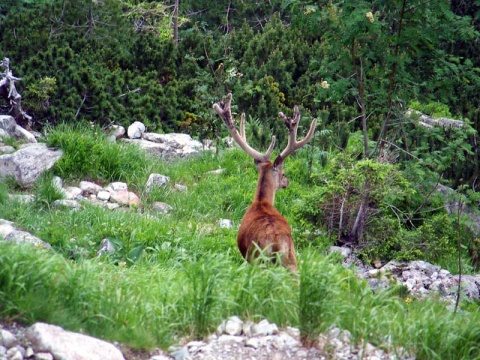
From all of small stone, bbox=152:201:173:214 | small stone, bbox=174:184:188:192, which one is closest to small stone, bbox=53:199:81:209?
small stone, bbox=152:201:173:214

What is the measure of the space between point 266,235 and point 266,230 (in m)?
0.06

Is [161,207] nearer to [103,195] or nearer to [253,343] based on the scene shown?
[103,195]

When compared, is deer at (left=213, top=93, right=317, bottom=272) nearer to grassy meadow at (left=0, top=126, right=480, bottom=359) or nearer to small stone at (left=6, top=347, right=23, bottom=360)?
grassy meadow at (left=0, top=126, right=480, bottom=359)

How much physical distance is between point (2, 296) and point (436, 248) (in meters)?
6.75

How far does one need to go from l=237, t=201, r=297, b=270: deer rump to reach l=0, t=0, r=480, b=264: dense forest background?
9.11 ft

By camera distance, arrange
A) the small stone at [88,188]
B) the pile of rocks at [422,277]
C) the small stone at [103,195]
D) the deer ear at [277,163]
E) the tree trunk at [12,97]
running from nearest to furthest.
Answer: the deer ear at [277,163] → the pile of rocks at [422,277] → the small stone at [103,195] → the small stone at [88,188] → the tree trunk at [12,97]

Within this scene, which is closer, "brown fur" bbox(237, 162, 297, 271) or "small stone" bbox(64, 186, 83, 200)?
"brown fur" bbox(237, 162, 297, 271)

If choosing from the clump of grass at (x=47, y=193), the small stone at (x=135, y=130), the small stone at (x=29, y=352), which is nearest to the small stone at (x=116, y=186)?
the clump of grass at (x=47, y=193)

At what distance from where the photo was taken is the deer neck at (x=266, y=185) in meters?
8.90

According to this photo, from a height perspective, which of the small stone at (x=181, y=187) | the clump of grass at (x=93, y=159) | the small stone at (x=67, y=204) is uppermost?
the clump of grass at (x=93, y=159)

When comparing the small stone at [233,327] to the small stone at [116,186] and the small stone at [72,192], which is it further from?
the small stone at [116,186]

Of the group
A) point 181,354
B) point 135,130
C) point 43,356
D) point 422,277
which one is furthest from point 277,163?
point 135,130

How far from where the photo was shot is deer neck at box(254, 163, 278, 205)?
8898 millimetres

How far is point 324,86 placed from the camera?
449 inches
